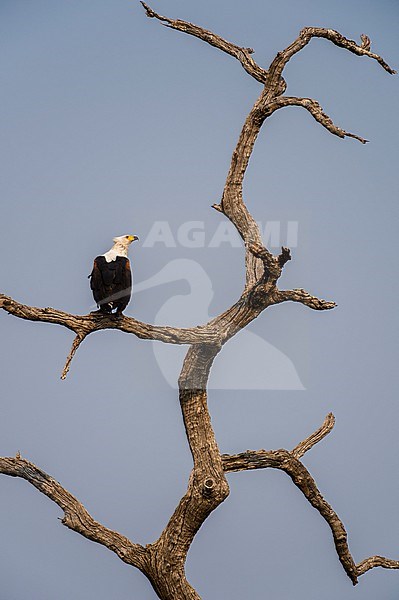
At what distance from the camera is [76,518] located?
14.7 feet

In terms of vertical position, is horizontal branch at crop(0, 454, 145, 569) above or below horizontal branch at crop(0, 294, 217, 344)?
below

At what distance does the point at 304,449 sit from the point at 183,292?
1.38 m

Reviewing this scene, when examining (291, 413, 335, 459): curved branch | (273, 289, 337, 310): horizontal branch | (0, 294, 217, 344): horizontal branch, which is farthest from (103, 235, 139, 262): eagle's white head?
(291, 413, 335, 459): curved branch

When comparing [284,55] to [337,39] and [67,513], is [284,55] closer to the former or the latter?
[337,39]

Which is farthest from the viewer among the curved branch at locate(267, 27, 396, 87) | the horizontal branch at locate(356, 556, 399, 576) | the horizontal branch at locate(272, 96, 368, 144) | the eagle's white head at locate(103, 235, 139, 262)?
the horizontal branch at locate(356, 556, 399, 576)

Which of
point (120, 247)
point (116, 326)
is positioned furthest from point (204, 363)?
point (120, 247)

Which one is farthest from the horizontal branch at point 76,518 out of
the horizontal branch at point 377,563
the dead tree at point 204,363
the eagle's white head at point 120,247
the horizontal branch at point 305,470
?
the horizontal branch at point 377,563

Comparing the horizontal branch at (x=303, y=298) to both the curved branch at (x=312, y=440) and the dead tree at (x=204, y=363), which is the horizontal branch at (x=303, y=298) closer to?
the dead tree at (x=204, y=363)

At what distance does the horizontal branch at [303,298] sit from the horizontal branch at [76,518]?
Answer: 1386mm

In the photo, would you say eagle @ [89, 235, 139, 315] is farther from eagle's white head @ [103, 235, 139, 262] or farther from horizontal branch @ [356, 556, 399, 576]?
horizontal branch @ [356, 556, 399, 576]

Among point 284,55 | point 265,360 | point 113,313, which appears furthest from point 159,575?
point 284,55

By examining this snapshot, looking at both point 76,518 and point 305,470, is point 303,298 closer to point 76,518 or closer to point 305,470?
point 305,470

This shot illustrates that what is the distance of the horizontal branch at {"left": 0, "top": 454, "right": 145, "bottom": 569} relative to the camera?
175 inches

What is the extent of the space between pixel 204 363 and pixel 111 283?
0.59 meters
